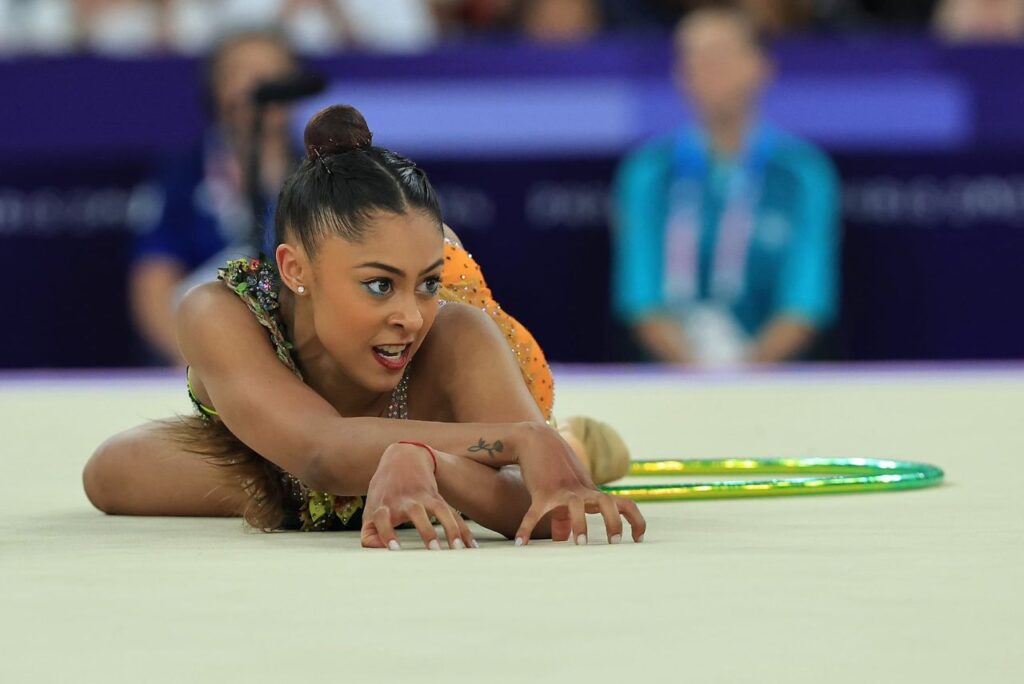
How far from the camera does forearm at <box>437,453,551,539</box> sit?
7.24ft

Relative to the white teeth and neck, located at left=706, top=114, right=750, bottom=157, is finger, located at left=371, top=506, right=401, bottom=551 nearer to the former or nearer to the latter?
the white teeth

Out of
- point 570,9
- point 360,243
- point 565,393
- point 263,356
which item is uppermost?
point 570,9

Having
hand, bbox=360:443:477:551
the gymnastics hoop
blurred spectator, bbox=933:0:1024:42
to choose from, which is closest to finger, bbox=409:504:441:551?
hand, bbox=360:443:477:551

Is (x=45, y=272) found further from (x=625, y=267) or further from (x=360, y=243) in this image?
(x=360, y=243)

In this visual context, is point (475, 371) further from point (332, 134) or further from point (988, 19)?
point (988, 19)

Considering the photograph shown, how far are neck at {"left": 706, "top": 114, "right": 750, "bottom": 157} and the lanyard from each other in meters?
0.03

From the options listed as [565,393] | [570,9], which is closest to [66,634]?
[565,393]

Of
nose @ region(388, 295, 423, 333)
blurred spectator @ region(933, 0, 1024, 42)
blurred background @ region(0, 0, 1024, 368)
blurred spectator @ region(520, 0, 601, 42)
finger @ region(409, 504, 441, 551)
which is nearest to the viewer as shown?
finger @ region(409, 504, 441, 551)

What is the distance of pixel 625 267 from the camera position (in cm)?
619

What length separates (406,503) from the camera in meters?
2.12

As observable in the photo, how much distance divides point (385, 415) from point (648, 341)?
377cm

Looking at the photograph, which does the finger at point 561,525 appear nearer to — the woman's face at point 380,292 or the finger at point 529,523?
the finger at point 529,523

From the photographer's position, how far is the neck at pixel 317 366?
2.44 m

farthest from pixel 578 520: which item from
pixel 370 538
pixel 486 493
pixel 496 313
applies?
pixel 496 313
